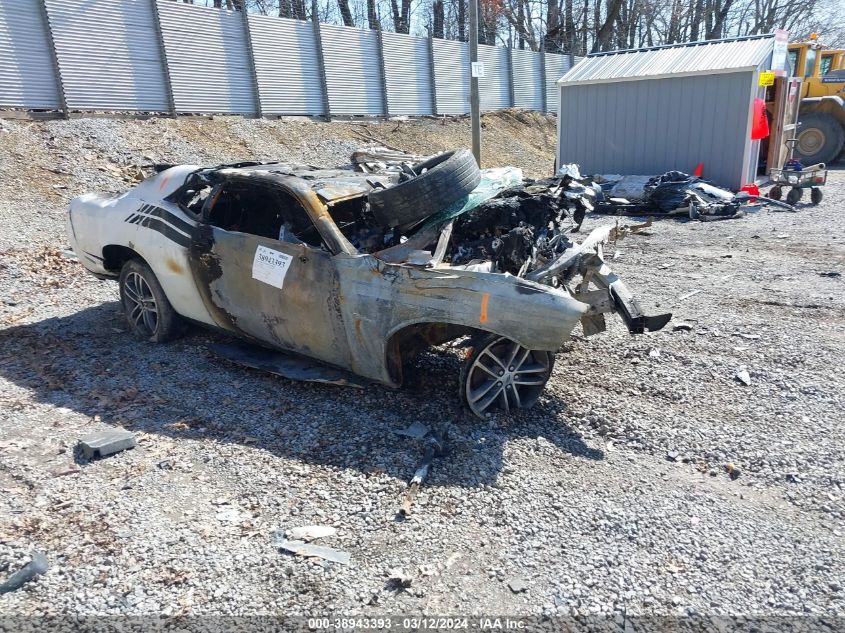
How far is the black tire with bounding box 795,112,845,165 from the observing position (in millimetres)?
17797

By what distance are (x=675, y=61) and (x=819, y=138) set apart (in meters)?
7.50

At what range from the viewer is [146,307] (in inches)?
220

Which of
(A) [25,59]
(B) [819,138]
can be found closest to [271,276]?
(A) [25,59]

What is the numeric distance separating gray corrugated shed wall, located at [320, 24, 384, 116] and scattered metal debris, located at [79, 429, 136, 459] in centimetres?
1540

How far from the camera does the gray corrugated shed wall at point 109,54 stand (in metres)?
12.0

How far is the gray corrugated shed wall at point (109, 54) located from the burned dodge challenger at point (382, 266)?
28.8 ft

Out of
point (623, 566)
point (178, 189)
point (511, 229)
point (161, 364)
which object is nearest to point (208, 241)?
point (178, 189)

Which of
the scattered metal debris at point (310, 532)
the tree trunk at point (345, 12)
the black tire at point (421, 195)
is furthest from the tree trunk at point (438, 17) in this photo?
the scattered metal debris at point (310, 532)

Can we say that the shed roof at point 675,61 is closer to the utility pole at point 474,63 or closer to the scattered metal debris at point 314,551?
the utility pole at point 474,63

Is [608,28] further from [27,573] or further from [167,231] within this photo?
[27,573]

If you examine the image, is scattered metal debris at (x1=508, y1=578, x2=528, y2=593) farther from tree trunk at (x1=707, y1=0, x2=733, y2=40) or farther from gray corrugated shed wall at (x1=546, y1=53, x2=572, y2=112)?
tree trunk at (x1=707, y1=0, x2=733, y2=40)

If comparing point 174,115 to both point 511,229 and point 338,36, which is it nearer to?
point 338,36

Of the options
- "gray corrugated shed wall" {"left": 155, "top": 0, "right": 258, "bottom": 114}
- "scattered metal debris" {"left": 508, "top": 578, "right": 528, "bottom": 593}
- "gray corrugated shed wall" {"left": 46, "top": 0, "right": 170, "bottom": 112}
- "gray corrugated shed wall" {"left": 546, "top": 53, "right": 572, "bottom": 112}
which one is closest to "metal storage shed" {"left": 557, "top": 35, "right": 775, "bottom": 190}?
"gray corrugated shed wall" {"left": 155, "top": 0, "right": 258, "bottom": 114}

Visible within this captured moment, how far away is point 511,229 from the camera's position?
4.63 metres
